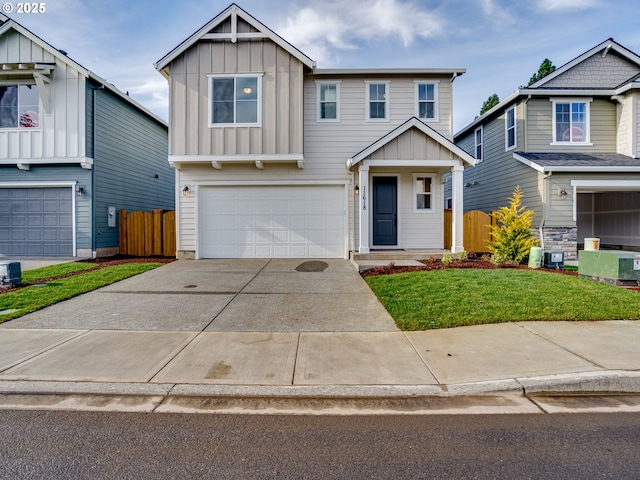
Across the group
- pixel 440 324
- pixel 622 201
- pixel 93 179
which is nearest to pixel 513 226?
pixel 440 324

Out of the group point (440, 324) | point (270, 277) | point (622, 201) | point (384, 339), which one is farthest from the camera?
point (622, 201)

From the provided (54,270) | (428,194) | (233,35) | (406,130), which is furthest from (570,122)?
(54,270)

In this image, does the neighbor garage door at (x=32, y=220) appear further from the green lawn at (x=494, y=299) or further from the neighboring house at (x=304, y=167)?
the green lawn at (x=494, y=299)

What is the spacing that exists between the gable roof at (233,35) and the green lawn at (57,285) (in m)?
6.60

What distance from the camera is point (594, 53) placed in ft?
46.7

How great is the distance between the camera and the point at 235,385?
386 cm

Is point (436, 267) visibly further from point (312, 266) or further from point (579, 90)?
point (579, 90)

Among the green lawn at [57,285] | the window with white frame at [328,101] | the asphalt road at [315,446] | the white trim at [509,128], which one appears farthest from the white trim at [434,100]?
the asphalt road at [315,446]

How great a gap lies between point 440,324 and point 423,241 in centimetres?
753

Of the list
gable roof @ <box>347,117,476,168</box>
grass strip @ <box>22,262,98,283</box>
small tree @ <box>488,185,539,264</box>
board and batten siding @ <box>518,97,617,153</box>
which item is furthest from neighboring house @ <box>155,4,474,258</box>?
board and batten siding @ <box>518,97,617,153</box>

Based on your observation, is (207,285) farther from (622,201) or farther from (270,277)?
(622,201)

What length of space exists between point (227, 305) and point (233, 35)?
9.25 meters

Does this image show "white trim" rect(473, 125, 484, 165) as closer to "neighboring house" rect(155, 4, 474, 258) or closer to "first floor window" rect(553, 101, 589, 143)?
"first floor window" rect(553, 101, 589, 143)

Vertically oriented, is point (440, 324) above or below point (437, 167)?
below
